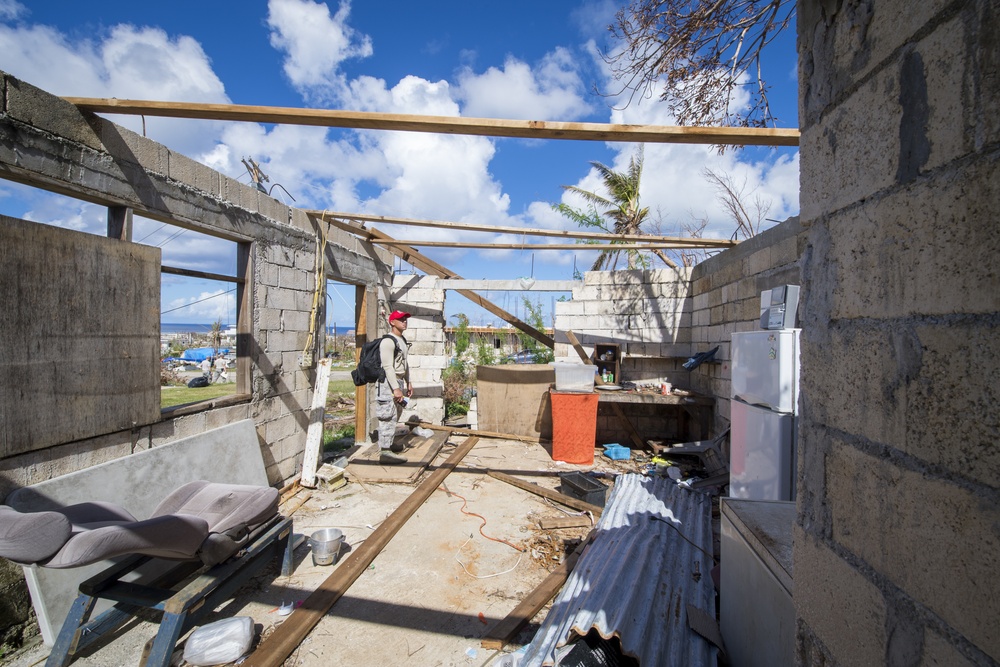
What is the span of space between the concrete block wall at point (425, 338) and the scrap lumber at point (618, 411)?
232 centimetres

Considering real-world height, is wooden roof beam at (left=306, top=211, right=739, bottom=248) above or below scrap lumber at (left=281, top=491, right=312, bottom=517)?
above

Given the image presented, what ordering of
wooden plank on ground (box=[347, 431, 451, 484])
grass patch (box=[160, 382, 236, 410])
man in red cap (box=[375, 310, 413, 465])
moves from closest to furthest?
wooden plank on ground (box=[347, 431, 451, 484]), man in red cap (box=[375, 310, 413, 465]), grass patch (box=[160, 382, 236, 410])

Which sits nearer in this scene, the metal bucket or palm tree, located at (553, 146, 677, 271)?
the metal bucket

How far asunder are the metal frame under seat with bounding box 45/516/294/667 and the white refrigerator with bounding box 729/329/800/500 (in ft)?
12.0

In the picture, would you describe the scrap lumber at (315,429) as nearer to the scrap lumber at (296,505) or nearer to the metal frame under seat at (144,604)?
the scrap lumber at (296,505)

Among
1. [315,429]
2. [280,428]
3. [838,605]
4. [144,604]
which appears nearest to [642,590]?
[838,605]

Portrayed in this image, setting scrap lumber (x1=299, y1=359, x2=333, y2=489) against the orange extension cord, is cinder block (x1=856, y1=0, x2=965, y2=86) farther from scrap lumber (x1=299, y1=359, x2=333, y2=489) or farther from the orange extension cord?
scrap lumber (x1=299, y1=359, x2=333, y2=489)

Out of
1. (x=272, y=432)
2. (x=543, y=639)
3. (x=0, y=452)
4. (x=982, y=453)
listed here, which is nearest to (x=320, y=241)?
(x=272, y=432)

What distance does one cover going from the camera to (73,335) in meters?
3.23

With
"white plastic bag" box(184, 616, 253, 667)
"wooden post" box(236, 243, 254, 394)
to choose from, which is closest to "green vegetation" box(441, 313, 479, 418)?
"wooden post" box(236, 243, 254, 394)

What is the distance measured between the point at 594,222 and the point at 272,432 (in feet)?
30.7

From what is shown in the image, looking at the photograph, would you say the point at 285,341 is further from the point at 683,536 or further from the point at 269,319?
the point at 683,536

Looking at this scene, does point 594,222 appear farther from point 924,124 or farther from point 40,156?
point 924,124

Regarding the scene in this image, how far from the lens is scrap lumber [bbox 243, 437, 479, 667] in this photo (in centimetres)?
270
